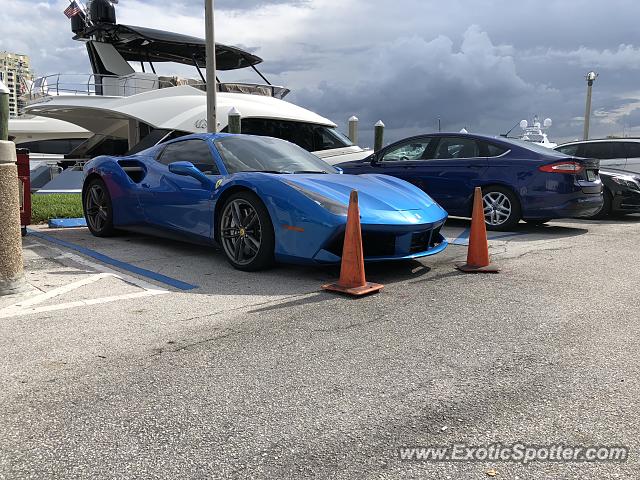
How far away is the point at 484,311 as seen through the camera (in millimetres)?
3801

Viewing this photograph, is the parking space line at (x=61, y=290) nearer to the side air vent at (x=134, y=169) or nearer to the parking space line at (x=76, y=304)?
the parking space line at (x=76, y=304)

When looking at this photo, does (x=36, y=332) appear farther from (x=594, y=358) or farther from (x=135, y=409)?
(x=594, y=358)

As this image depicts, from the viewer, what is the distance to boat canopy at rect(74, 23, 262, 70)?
767 inches

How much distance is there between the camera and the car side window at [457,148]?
327 inches

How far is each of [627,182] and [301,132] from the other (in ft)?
32.2

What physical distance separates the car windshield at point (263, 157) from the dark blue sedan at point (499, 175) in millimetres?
2896

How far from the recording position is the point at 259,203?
15.9 ft

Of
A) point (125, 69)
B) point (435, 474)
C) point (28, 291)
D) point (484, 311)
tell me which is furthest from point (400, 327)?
point (125, 69)

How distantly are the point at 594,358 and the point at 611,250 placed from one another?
3910 millimetres

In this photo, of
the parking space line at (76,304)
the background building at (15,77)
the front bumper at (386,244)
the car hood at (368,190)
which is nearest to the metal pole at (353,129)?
the background building at (15,77)

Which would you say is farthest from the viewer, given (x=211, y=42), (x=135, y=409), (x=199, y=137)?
(x=211, y=42)

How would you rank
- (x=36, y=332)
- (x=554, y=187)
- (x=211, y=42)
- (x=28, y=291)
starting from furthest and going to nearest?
(x=211, y=42)
(x=554, y=187)
(x=28, y=291)
(x=36, y=332)

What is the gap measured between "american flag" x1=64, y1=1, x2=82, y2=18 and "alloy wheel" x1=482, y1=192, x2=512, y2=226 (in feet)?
60.1

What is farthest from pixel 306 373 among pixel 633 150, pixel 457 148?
pixel 633 150
